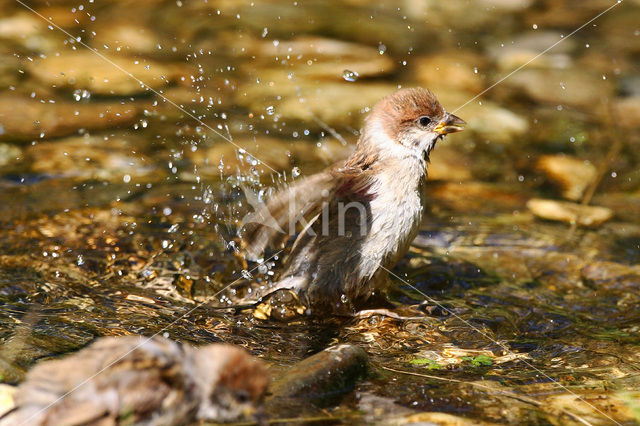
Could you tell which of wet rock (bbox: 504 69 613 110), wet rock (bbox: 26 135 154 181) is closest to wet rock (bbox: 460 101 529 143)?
wet rock (bbox: 504 69 613 110)

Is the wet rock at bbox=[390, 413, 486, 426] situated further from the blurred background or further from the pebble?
the pebble

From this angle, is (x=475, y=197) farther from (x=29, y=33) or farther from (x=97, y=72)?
(x=29, y=33)

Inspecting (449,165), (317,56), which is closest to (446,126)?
(449,165)

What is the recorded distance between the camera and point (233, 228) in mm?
4910

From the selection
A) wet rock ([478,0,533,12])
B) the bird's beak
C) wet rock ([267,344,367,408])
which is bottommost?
wet rock ([267,344,367,408])

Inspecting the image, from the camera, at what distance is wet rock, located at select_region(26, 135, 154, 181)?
5578 millimetres

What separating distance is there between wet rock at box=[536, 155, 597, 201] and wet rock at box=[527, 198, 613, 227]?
188mm

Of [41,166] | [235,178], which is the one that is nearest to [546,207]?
[235,178]

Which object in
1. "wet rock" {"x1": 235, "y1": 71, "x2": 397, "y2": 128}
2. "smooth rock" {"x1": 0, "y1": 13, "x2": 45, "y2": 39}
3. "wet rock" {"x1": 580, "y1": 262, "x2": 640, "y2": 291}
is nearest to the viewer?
"wet rock" {"x1": 580, "y1": 262, "x2": 640, "y2": 291}

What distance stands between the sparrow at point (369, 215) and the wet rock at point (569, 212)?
142 cm

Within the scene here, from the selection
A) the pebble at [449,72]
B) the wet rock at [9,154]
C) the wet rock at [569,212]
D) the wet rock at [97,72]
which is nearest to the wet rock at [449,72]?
the pebble at [449,72]

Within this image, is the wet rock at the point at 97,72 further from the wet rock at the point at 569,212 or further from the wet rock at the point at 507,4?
the wet rock at the point at 507,4

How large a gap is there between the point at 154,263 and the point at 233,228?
61cm

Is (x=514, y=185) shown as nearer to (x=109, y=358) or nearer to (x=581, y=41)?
(x=581, y=41)
